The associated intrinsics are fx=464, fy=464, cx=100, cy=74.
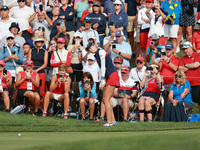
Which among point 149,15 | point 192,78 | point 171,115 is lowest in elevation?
point 171,115

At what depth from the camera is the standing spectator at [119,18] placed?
14.6 metres

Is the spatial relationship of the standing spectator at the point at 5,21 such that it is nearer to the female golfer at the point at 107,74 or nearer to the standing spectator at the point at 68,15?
the standing spectator at the point at 68,15

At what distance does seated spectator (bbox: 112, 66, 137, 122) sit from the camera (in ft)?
38.4

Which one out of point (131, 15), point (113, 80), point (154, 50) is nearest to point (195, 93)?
point (154, 50)

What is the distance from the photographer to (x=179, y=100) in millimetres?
11680

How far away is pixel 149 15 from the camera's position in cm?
1466

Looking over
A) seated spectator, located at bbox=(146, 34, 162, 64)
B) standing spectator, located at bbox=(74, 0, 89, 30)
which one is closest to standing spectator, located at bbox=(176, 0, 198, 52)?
seated spectator, located at bbox=(146, 34, 162, 64)

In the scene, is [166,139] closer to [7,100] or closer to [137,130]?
[137,130]

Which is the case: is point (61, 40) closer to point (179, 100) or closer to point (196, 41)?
point (179, 100)

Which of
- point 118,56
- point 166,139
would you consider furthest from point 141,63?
point 166,139

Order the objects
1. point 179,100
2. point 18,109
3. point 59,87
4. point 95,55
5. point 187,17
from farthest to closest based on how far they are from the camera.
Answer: point 187,17, point 59,87, point 18,109, point 179,100, point 95,55

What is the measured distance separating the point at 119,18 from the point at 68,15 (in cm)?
165

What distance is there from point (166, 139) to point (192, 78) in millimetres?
6420

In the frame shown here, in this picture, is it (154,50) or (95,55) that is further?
(154,50)
